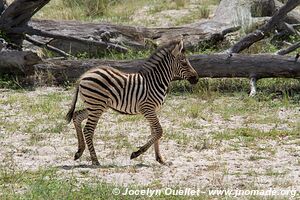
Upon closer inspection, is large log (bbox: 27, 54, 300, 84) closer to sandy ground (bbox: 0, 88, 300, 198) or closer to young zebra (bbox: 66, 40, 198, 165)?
sandy ground (bbox: 0, 88, 300, 198)

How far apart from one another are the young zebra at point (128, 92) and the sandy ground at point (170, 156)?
0.37 metres

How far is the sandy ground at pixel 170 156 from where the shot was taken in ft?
25.4

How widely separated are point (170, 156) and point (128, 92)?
1004 millimetres

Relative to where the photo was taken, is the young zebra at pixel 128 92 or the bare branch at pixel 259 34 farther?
the bare branch at pixel 259 34

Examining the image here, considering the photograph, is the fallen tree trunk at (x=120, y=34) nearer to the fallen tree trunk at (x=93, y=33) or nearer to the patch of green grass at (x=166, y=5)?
the fallen tree trunk at (x=93, y=33)

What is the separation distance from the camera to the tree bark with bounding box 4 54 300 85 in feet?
40.8

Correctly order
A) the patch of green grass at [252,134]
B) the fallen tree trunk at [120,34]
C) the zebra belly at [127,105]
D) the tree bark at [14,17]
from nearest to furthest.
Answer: the zebra belly at [127,105]
the patch of green grass at [252,134]
the tree bark at [14,17]
the fallen tree trunk at [120,34]

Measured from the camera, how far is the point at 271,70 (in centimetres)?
1245

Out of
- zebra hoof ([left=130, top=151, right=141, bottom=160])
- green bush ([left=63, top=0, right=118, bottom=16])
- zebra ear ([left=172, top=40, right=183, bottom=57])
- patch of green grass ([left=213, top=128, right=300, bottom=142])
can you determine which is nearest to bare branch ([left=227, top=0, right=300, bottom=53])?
patch of green grass ([left=213, top=128, right=300, bottom=142])

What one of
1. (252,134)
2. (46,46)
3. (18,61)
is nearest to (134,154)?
(252,134)

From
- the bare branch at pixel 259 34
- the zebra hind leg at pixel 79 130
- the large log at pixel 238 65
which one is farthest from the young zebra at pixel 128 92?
the bare branch at pixel 259 34

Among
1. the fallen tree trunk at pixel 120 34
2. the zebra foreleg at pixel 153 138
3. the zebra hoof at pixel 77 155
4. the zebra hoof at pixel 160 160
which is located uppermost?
the zebra foreleg at pixel 153 138

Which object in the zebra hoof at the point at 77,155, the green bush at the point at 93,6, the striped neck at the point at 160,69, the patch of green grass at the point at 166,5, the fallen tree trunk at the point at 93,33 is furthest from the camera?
the patch of green grass at the point at 166,5

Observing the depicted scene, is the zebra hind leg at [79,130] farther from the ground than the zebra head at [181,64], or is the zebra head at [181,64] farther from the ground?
the zebra head at [181,64]
